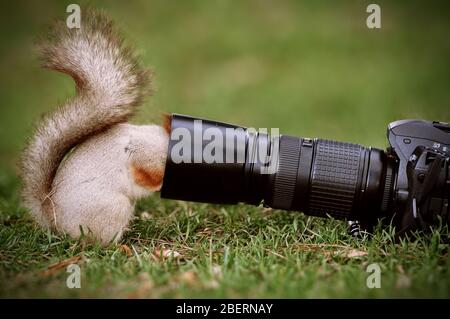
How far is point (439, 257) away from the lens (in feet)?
9.29

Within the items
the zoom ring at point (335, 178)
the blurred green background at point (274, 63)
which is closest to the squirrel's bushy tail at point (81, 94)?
the zoom ring at point (335, 178)

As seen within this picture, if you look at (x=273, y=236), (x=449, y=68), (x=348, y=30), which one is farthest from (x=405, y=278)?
(x=348, y=30)

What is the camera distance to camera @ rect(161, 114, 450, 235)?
3.04 metres

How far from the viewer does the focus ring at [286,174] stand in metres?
3.12

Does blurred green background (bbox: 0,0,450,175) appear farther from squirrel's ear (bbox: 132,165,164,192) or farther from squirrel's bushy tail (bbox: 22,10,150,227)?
squirrel's ear (bbox: 132,165,164,192)

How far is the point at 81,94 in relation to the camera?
10.4 ft

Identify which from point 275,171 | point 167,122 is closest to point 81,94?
point 167,122

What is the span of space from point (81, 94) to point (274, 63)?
6.35 meters

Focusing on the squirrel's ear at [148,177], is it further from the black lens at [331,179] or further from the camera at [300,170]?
the black lens at [331,179]

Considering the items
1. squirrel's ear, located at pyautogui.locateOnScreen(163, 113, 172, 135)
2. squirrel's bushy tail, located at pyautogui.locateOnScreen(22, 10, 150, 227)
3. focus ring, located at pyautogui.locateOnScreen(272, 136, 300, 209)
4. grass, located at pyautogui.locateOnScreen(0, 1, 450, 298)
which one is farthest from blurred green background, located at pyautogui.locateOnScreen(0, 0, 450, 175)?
squirrel's ear, located at pyautogui.locateOnScreen(163, 113, 172, 135)

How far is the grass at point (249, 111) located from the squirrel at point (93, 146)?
18cm

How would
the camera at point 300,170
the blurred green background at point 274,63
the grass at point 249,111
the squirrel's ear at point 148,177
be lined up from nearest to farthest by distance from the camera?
the grass at point 249,111, the camera at point 300,170, the squirrel's ear at point 148,177, the blurred green background at point 274,63

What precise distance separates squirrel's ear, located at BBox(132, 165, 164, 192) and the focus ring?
0.74m

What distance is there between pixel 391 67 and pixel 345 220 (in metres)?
5.96
